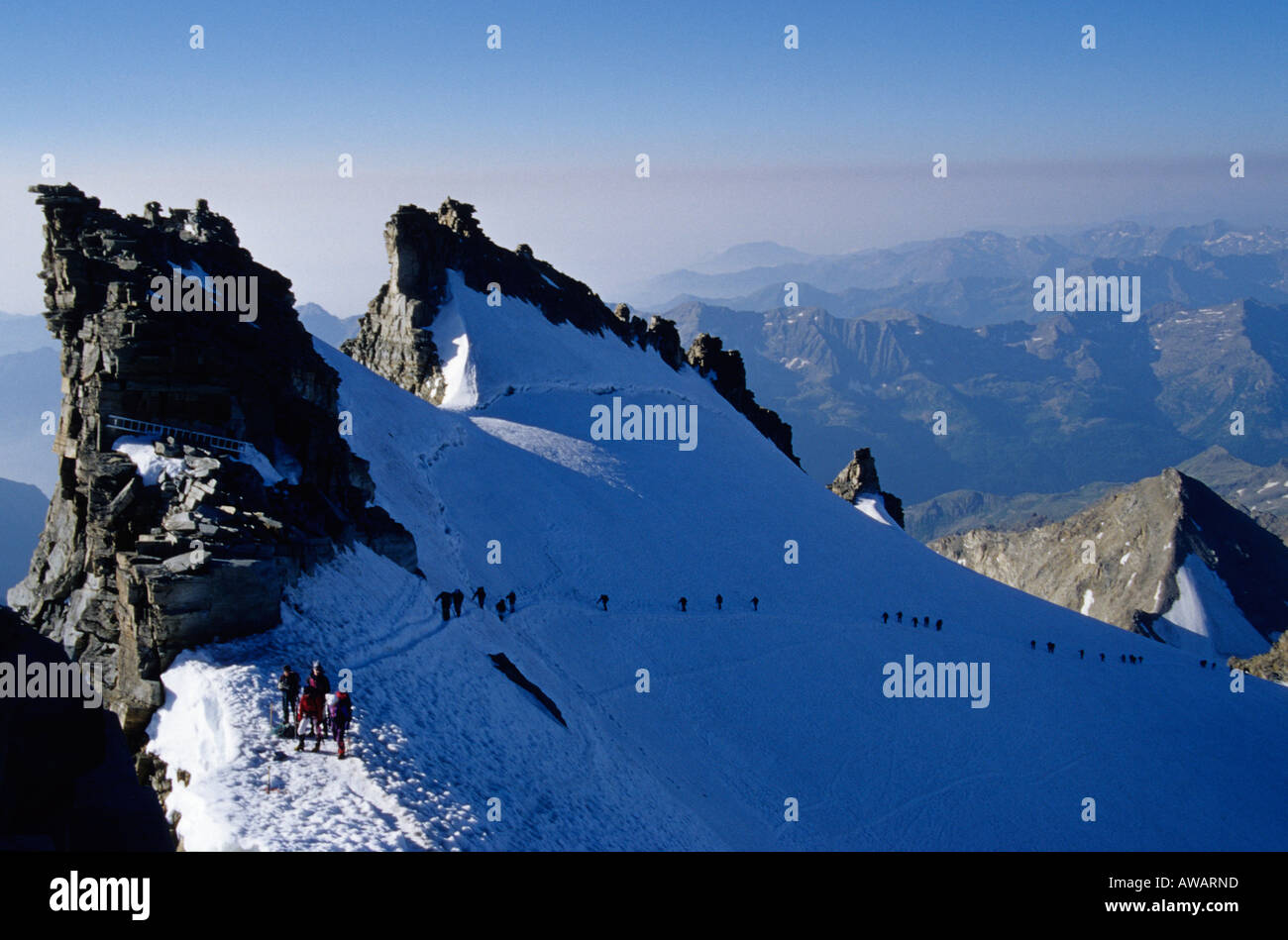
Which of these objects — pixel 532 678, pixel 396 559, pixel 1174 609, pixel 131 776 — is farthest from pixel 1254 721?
pixel 1174 609

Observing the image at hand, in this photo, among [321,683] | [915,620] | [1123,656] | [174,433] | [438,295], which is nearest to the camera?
[321,683]

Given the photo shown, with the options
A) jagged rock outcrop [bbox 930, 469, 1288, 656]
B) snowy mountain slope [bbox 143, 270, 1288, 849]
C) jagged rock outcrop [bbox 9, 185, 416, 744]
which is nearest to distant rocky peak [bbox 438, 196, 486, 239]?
snowy mountain slope [bbox 143, 270, 1288, 849]

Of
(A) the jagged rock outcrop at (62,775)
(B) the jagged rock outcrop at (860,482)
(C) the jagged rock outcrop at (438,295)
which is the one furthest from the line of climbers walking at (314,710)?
(B) the jagged rock outcrop at (860,482)

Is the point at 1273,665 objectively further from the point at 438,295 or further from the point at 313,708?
the point at 313,708

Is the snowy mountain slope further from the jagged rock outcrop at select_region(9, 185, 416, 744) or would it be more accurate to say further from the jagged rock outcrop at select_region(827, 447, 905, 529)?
the jagged rock outcrop at select_region(827, 447, 905, 529)

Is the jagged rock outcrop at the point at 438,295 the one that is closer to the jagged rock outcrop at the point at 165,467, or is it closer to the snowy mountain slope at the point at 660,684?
the snowy mountain slope at the point at 660,684

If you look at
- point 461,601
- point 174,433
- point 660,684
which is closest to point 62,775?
point 174,433

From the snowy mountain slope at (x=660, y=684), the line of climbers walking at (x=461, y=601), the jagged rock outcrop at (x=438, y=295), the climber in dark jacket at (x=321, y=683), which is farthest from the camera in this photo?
the jagged rock outcrop at (x=438, y=295)
